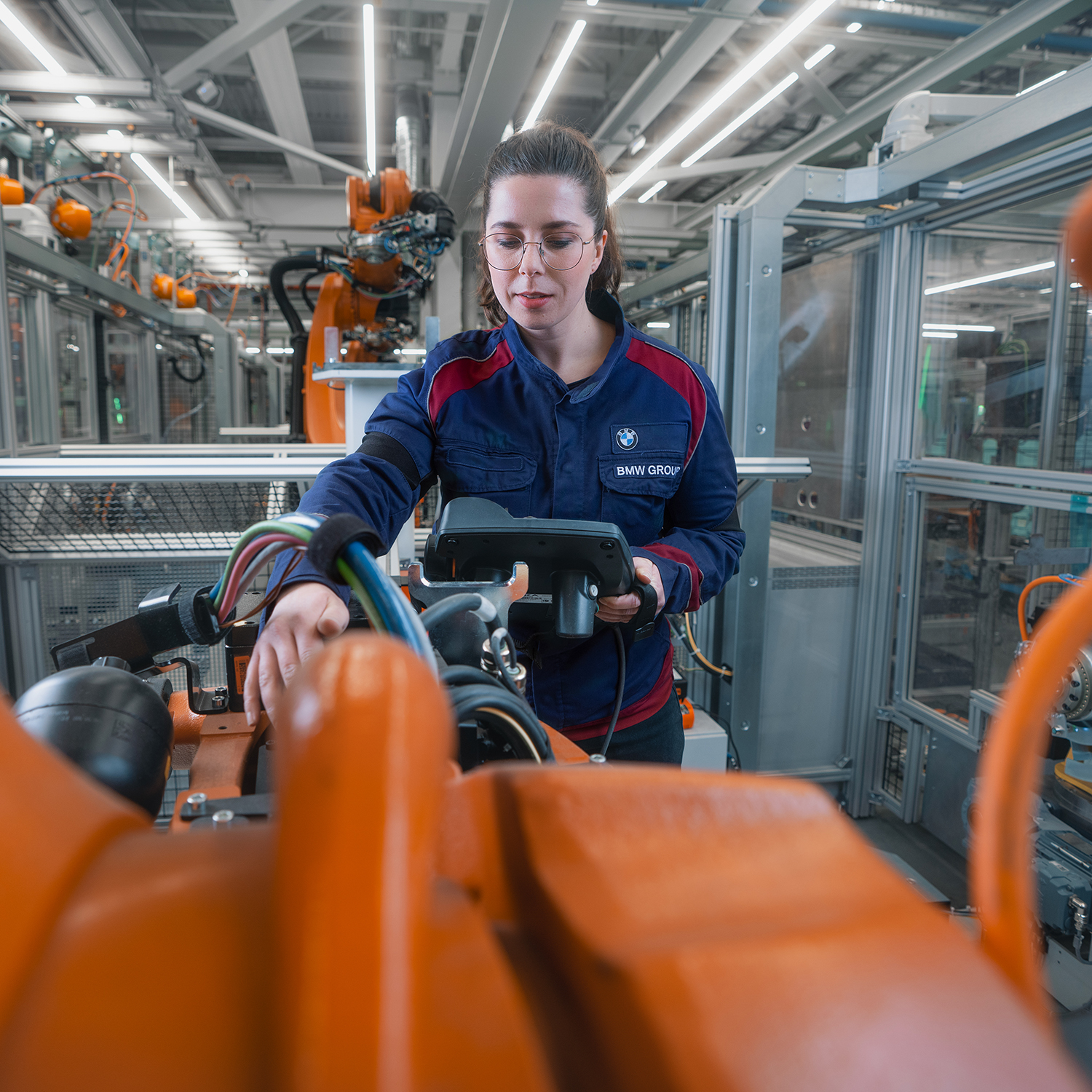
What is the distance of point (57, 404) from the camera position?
4.96 m

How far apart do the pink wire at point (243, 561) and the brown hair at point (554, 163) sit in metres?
0.91

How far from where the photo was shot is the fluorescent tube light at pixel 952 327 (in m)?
3.09

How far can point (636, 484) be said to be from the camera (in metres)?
1.40

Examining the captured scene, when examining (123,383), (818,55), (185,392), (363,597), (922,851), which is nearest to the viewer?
(363,597)

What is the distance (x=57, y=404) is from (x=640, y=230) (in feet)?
19.5

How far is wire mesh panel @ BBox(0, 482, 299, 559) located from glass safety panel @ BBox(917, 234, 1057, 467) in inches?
102

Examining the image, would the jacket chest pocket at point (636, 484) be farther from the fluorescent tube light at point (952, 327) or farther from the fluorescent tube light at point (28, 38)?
the fluorescent tube light at point (28, 38)

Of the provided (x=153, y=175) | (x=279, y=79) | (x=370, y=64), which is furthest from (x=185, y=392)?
(x=370, y=64)

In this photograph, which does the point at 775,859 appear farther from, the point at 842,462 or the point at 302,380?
the point at 302,380

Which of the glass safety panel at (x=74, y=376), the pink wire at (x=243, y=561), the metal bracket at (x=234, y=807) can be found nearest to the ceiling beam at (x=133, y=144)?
the glass safety panel at (x=74, y=376)

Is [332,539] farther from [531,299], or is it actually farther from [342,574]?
[531,299]

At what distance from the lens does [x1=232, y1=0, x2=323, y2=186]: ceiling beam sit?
200 inches

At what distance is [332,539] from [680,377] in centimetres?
110

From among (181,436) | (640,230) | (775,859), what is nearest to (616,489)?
(775,859)
